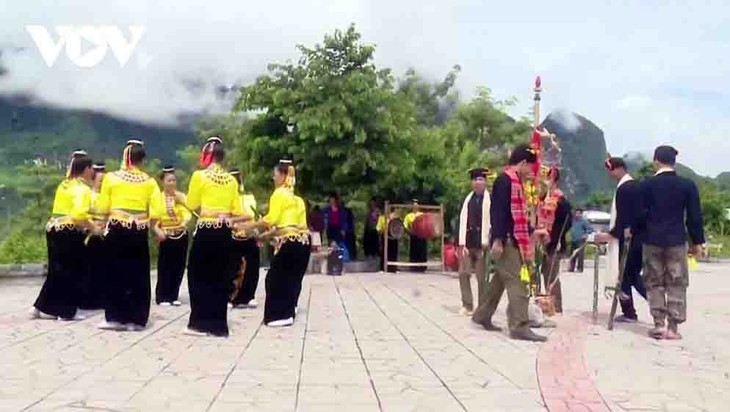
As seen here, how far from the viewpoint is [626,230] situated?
9.88 meters

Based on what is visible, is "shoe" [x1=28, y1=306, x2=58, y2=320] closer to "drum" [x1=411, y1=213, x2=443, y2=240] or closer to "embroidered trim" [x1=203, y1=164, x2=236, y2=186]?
"embroidered trim" [x1=203, y1=164, x2=236, y2=186]

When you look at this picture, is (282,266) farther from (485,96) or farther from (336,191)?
(485,96)

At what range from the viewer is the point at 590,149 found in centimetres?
5203

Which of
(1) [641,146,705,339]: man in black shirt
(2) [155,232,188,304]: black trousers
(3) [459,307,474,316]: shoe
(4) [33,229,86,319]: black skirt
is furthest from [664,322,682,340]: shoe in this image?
(4) [33,229,86,319]: black skirt

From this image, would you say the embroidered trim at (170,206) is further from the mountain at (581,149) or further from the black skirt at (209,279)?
the mountain at (581,149)

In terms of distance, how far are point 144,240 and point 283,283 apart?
1470mm

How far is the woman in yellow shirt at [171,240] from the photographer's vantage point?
1123cm

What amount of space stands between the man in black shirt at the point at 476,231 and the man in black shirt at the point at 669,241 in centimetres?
181

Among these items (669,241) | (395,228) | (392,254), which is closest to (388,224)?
(395,228)

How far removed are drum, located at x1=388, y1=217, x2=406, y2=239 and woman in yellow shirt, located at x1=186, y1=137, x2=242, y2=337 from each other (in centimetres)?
1100

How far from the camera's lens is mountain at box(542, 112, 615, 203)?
4696cm

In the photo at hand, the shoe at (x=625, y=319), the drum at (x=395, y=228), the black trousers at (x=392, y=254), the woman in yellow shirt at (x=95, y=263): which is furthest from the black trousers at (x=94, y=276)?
the black trousers at (x=392, y=254)

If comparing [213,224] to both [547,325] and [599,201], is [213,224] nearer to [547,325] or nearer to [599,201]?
[547,325]

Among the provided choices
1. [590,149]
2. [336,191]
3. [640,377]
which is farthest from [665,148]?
[590,149]
